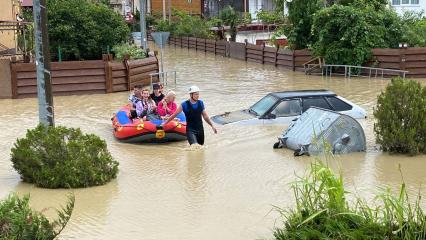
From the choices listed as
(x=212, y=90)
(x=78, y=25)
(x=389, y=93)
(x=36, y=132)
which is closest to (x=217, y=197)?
(x=36, y=132)

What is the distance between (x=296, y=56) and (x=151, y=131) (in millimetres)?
20148

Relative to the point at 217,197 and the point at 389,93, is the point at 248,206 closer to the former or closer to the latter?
the point at 217,197

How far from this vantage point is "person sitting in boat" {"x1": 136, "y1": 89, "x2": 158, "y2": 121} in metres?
15.8

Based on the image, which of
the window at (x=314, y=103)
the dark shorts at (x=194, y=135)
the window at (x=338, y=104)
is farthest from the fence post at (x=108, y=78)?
the dark shorts at (x=194, y=135)

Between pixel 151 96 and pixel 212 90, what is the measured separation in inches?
424

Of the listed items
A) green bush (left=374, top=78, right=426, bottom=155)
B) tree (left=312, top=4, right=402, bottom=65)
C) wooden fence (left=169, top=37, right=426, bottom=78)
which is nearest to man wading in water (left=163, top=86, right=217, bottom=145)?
green bush (left=374, top=78, right=426, bottom=155)

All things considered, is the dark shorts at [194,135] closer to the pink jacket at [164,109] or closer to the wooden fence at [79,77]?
the pink jacket at [164,109]

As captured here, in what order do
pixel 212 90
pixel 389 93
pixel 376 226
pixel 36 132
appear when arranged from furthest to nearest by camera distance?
1. pixel 212 90
2. pixel 389 93
3. pixel 36 132
4. pixel 376 226

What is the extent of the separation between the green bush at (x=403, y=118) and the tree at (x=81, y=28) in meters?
17.4

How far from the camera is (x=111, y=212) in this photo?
954 centimetres

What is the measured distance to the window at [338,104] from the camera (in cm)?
1659


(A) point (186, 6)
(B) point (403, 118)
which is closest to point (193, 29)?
(A) point (186, 6)

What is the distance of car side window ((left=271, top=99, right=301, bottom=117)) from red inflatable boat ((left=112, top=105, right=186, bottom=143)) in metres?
2.50

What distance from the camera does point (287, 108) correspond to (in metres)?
16.5
